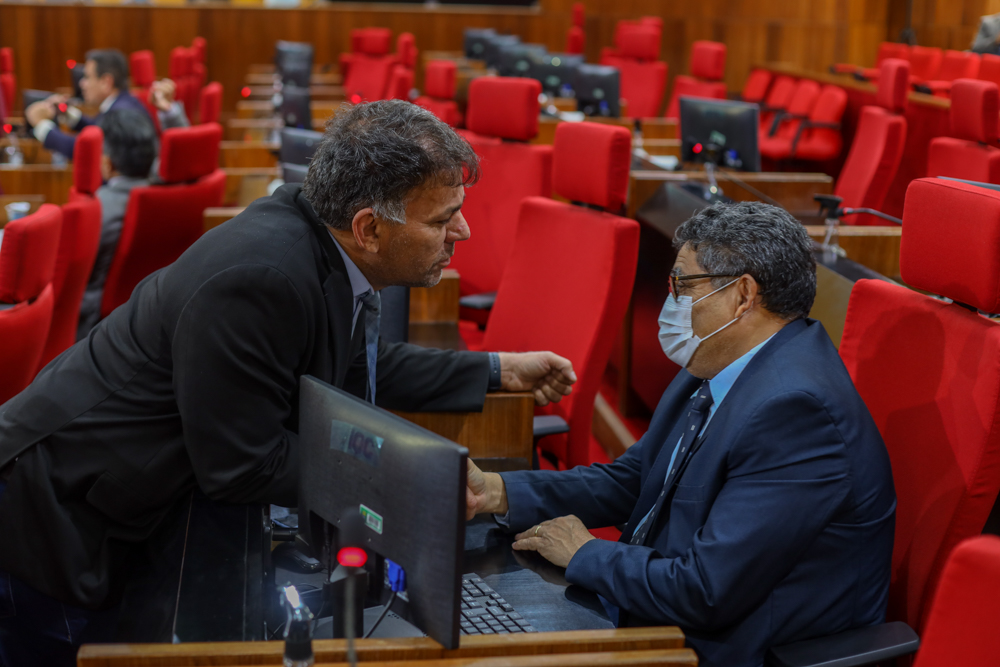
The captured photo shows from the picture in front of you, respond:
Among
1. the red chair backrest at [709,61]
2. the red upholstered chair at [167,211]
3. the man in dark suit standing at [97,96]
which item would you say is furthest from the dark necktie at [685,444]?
the red chair backrest at [709,61]

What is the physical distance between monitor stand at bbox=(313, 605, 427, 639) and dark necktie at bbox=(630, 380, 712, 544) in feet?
1.33

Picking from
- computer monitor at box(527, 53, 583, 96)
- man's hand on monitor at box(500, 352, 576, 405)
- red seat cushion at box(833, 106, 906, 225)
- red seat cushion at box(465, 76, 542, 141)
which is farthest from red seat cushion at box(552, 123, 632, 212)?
computer monitor at box(527, 53, 583, 96)

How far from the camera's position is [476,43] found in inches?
376

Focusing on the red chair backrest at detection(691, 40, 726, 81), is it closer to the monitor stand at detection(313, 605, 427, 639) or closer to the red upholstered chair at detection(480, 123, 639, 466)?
the red upholstered chair at detection(480, 123, 639, 466)

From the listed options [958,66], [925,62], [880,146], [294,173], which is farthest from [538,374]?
[925,62]

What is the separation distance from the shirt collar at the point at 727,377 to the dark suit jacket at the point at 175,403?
560 millimetres

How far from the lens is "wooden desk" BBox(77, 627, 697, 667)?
1005 millimetres

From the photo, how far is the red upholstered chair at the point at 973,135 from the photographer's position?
10.0 ft

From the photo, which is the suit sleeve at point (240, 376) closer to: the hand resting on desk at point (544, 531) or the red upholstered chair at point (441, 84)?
the hand resting on desk at point (544, 531)

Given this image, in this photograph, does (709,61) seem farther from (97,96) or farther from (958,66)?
(97,96)

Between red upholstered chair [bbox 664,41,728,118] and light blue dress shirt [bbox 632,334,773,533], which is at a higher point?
red upholstered chair [bbox 664,41,728,118]

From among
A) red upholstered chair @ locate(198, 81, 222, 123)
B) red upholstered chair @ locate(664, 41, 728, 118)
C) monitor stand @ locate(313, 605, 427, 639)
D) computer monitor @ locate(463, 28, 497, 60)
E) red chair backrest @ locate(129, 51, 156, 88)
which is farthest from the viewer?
computer monitor @ locate(463, 28, 497, 60)

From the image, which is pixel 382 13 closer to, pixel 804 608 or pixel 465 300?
pixel 465 300

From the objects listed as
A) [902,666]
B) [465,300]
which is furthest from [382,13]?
[902,666]
